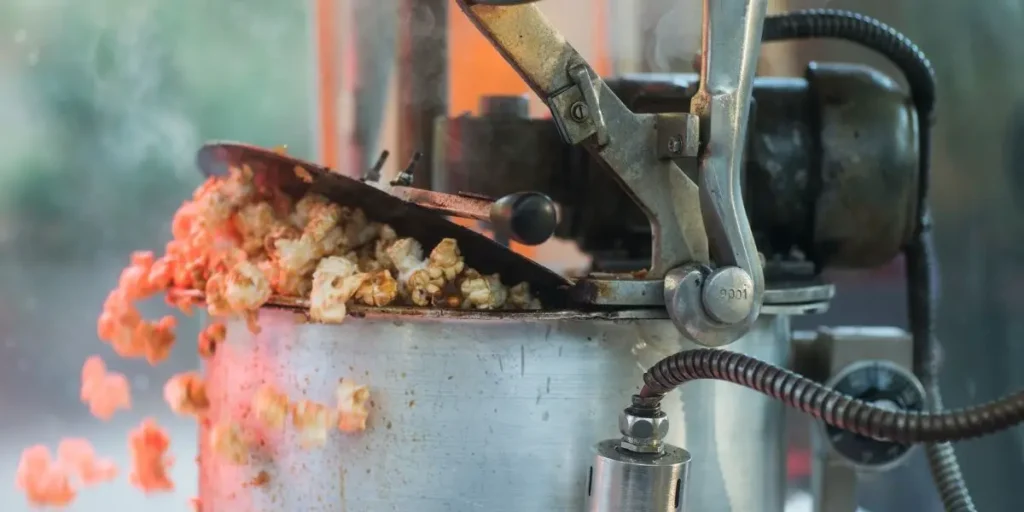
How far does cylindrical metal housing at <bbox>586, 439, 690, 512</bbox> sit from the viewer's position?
0.35m

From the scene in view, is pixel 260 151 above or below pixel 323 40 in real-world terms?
Answer: below

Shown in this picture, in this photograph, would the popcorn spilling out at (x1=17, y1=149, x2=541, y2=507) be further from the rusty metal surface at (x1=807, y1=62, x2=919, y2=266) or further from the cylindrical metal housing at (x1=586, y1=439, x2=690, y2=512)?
the rusty metal surface at (x1=807, y1=62, x2=919, y2=266)

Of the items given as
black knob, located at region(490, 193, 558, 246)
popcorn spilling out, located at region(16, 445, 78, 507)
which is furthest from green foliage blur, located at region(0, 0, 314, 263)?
black knob, located at region(490, 193, 558, 246)

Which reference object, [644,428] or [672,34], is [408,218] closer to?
[644,428]

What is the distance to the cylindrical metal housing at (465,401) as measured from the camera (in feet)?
1.26

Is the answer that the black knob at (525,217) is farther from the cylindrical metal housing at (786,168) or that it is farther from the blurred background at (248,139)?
the blurred background at (248,139)

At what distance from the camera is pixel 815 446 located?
1.79 feet

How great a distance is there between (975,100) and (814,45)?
15 centimetres

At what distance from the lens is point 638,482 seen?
346 millimetres

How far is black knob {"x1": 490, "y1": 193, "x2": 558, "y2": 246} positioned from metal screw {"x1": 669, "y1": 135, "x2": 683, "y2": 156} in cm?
6

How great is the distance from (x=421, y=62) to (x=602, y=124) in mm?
410

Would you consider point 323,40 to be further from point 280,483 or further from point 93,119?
point 280,483

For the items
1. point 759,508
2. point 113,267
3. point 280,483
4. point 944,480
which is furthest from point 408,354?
point 113,267

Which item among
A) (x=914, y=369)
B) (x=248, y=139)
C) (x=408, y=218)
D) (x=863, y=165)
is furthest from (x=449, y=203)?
(x=248, y=139)
